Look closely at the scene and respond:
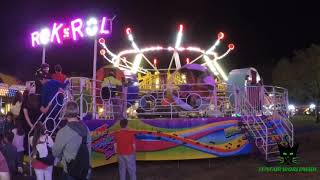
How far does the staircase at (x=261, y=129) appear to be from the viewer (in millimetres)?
16531

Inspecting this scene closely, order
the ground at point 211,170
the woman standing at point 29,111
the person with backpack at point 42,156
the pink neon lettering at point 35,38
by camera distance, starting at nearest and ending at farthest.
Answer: the person with backpack at point 42,156
the woman standing at point 29,111
the ground at point 211,170
the pink neon lettering at point 35,38

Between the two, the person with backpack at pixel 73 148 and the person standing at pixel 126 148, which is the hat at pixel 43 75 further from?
the person with backpack at pixel 73 148

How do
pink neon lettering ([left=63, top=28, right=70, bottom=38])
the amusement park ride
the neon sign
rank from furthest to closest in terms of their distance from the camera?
pink neon lettering ([left=63, top=28, right=70, bottom=38]) < the neon sign < the amusement park ride

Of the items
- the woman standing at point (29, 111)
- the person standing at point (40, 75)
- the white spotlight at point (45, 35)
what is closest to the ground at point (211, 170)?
the woman standing at point (29, 111)

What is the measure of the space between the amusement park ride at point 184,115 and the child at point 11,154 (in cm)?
213

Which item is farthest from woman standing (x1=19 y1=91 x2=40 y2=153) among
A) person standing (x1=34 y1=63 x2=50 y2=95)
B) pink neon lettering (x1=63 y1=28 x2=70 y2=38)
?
pink neon lettering (x1=63 y1=28 x2=70 y2=38)

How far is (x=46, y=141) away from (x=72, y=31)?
7703mm

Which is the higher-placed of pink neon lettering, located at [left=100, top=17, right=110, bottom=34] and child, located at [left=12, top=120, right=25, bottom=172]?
pink neon lettering, located at [left=100, top=17, right=110, bottom=34]

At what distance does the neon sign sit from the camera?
52.4 ft

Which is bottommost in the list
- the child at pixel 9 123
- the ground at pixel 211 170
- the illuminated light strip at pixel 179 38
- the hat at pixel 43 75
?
the ground at pixel 211 170

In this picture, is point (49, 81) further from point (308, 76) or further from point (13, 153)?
point (308, 76)

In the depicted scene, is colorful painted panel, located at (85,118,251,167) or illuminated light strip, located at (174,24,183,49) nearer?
colorful painted panel, located at (85,118,251,167)

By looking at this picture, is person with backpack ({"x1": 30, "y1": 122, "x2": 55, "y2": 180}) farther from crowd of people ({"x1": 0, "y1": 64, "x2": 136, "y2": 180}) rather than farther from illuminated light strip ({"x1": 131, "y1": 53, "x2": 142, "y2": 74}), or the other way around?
illuminated light strip ({"x1": 131, "y1": 53, "x2": 142, "y2": 74})

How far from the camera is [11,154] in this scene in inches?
463
